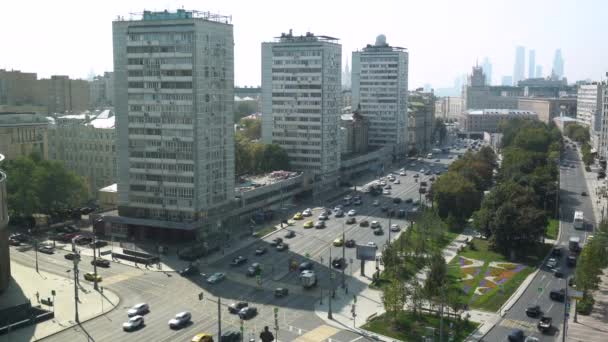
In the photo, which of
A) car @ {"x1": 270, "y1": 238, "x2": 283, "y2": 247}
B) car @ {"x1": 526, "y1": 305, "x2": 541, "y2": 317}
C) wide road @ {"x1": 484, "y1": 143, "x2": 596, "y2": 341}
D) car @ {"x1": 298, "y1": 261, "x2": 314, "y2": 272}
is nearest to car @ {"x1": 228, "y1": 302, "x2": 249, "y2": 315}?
car @ {"x1": 298, "y1": 261, "x2": 314, "y2": 272}

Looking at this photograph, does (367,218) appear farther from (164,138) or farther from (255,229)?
(164,138)

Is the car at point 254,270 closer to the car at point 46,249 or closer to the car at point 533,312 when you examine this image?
the car at point 46,249

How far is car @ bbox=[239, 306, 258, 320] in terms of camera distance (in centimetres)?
6525

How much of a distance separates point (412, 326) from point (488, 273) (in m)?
23.6

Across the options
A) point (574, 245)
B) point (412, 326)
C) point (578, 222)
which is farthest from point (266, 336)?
point (578, 222)

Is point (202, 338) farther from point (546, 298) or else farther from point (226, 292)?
point (546, 298)

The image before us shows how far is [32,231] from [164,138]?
29.7 m

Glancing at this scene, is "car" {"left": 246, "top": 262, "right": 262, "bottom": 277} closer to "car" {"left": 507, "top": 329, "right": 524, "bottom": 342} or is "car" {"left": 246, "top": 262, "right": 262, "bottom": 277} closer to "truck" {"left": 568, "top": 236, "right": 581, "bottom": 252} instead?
"car" {"left": 507, "top": 329, "right": 524, "bottom": 342}

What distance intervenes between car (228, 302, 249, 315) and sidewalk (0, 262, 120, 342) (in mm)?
13551

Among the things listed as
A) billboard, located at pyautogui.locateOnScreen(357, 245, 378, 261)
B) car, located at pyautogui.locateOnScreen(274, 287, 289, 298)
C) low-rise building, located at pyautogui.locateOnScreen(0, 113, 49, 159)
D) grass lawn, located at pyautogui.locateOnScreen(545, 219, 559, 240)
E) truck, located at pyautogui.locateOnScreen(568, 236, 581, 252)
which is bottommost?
car, located at pyautogui.locateOnScreen(274, 287, 289, 298)

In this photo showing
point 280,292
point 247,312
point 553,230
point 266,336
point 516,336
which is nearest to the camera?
point 266,336

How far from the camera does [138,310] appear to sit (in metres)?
67.1

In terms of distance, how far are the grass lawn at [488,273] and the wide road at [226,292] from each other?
42.6 feet

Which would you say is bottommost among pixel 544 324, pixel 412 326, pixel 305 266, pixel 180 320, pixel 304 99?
pixel 412 326
